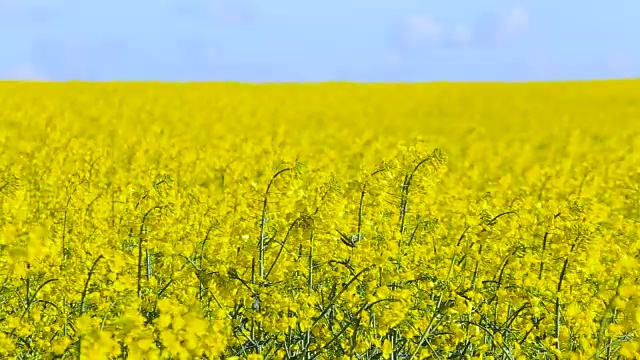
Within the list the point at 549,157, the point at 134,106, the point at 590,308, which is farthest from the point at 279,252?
the point at 134,106

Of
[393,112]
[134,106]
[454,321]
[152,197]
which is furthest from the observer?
[393,112]

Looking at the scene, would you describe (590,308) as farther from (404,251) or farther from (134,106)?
(134,106)

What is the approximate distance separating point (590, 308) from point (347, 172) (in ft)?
29.5

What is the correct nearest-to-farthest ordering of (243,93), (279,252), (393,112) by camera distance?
(279,252)
(393,112)
(243,93)

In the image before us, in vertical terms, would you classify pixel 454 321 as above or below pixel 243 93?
below

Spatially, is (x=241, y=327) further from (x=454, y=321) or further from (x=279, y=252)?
(x=454, y=321)

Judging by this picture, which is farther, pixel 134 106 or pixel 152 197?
pixel 134 106

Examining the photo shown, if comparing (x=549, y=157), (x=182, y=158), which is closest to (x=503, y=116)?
(x=549, y=157)

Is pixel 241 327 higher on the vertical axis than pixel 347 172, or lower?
lower

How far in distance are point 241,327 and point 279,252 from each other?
0.51 meters

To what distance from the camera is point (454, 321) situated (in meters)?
4.49

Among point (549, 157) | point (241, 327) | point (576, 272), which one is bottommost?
point (241, 327)

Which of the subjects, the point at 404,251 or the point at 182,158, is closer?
the point at 404,251

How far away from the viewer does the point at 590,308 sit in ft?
17.1
